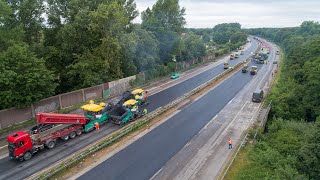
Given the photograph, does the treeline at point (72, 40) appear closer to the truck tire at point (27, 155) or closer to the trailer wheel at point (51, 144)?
the trailer wheel at point (51, 144)

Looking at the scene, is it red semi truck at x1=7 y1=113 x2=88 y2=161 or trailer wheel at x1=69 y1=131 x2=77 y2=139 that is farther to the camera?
trailer wheel at x1=69 y1=131 x2=77 y2=139

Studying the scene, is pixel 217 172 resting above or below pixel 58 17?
below

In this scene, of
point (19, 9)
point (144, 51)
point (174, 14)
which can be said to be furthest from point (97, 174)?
point (174, 14)

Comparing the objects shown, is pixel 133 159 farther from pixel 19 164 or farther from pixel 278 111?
pixel 278 111

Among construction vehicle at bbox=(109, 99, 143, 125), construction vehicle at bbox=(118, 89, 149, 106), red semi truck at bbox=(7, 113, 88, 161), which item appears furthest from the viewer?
construction vehicle at bbox=(118, 89, 149, 106)

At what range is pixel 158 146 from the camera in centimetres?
2916

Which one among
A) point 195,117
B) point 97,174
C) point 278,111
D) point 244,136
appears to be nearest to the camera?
point 97,174

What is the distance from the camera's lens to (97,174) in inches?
923

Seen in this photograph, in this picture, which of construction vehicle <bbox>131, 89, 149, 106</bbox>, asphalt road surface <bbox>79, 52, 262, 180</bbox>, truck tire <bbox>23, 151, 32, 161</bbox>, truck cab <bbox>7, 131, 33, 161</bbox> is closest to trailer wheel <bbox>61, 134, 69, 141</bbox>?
truck cab <bbox>7, 131, 33, 161</bbox>

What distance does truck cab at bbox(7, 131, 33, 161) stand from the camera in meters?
24.8

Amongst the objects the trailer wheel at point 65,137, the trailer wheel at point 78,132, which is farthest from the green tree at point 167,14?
the trailer wheel at point 65,137

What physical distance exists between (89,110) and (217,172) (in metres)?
16.8

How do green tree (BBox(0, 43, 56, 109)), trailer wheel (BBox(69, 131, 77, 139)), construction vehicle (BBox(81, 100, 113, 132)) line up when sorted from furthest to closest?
construction vehicle (BBox(81, 100, 113, 132)) < green tree (BBox(0, 43, 56, 109)) < trailer wheel (BBox(69, 131, 77, 139))

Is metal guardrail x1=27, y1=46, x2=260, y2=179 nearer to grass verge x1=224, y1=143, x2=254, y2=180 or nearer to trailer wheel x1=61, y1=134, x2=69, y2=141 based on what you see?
trailer wheel x1=61, y1=134, x2=69, y2=141
